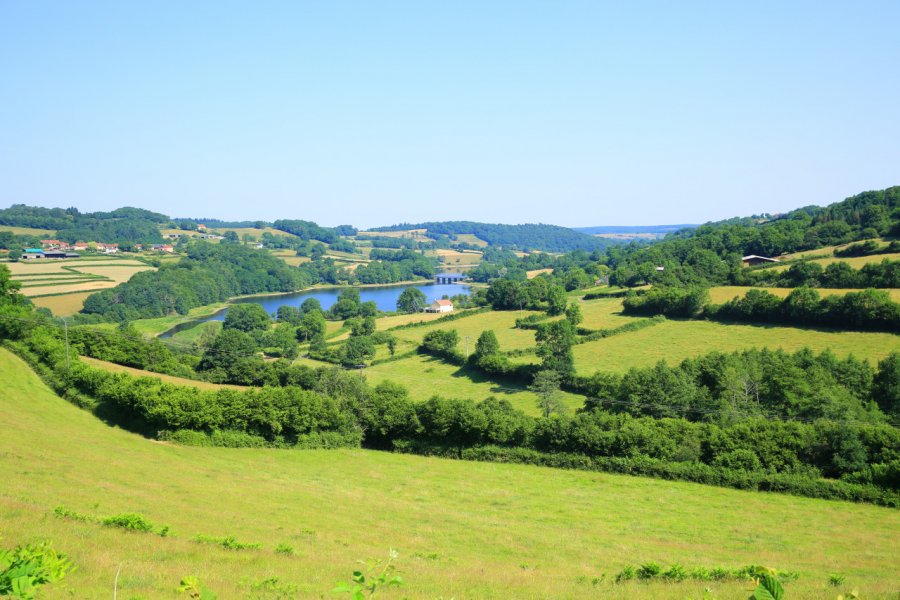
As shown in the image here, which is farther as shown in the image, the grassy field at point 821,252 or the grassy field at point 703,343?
the grassy field at point 821,252

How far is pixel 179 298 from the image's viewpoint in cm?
11906

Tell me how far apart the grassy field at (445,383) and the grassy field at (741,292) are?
92.1 feet

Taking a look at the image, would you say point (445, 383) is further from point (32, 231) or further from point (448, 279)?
point (32, 231)

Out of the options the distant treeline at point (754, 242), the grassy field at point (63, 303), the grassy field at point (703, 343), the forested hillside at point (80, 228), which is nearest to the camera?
the grassy field at point (703, 343)

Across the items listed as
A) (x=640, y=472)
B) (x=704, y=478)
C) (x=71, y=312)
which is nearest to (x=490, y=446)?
(x=640, y=472)

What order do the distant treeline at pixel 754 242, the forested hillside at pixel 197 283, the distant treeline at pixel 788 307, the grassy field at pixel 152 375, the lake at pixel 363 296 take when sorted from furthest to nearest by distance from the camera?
1. the lake at pixel 363 296
2. the forested hillside at pixel 197 283
3. the distant treeline at pixel 754 242
4. the distant treeline at pixel 788 307
5. the grassy field at pixel 152 375

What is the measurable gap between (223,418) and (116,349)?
17412 mm

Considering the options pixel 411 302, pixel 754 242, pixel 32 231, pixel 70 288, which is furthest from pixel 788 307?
pixel 32 231

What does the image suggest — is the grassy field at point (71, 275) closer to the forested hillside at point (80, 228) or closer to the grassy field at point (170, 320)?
the grassy field at point (170, 320)

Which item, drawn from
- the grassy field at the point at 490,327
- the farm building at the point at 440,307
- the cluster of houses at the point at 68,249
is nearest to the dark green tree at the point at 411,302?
the farm building at the point at 440,307

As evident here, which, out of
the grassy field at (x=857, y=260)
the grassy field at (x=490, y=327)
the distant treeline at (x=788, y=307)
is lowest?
the grassy field at (x=490, y=327)

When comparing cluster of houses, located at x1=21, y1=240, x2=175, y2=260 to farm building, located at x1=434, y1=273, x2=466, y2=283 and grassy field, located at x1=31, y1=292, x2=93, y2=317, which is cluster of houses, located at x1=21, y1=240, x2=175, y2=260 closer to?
grassy field, located at x1=31, y1=292, x2=93, y2=317

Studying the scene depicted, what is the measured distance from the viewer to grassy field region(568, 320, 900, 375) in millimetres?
53188

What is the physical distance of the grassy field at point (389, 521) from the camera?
45.1 feet
